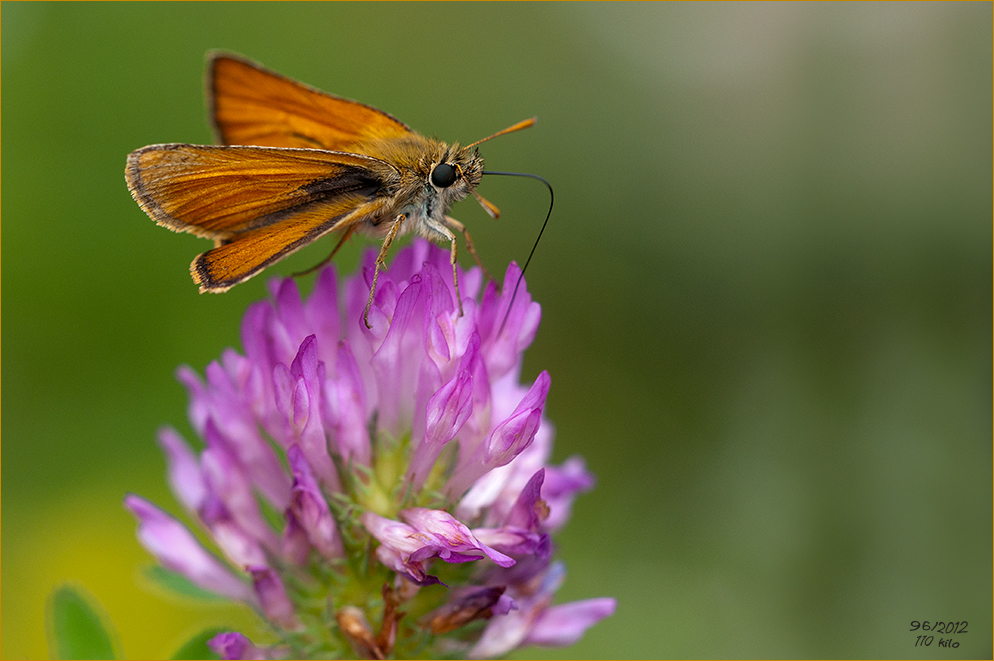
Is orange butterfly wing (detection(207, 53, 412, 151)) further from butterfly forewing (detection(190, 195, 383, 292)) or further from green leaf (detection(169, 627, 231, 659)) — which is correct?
green leaf (detection(169, 627, 231, 659))

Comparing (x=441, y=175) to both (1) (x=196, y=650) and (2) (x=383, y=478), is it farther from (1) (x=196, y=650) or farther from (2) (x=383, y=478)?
(1) (x=196, y=650)

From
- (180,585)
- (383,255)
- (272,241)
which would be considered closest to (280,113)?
(272,241)

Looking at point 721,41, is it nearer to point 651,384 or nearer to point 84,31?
point 651,384

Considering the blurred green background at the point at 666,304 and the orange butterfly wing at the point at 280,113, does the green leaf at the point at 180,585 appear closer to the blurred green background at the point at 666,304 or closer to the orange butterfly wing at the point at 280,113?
the orange butterfly wing at the point at 280,113

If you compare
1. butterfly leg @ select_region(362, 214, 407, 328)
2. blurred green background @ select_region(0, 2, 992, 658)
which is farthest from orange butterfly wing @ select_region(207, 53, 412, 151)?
blurred green background @ select_region(0, 2, 992, 658)

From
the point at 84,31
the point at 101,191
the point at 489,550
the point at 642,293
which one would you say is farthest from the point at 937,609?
the point at 84,31
